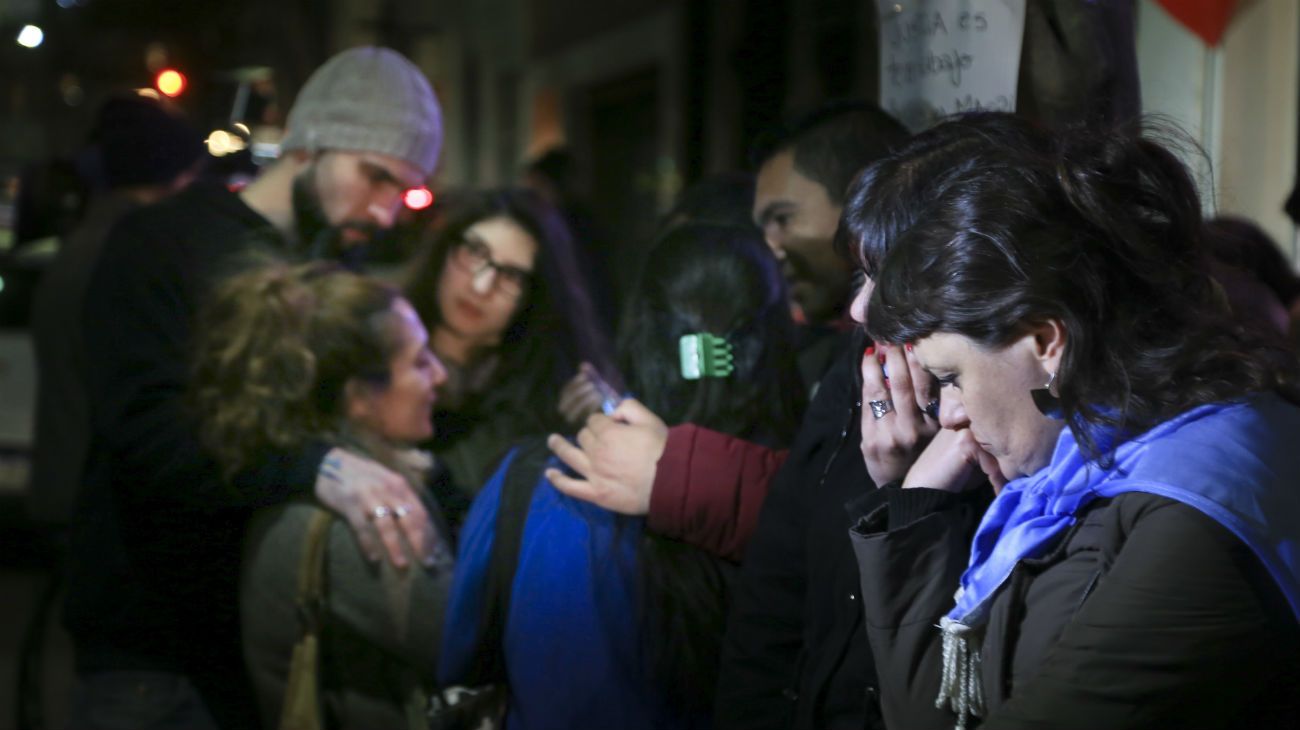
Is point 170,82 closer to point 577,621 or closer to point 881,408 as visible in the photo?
point 577,621

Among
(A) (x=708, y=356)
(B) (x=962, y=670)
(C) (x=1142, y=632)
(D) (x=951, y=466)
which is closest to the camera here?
(C) (x=1142, y=632)

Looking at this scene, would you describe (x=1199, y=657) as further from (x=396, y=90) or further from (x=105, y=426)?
(x=105, y=426)

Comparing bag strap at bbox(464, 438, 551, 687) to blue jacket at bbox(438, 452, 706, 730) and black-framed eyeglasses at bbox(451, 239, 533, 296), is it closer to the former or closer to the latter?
blue jacket at bbox(438, 452, 706, 730)

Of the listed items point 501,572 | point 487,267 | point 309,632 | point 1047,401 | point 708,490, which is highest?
point 487,267

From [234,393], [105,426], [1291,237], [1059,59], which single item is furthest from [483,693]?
[1291,237]

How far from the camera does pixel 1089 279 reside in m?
1.66

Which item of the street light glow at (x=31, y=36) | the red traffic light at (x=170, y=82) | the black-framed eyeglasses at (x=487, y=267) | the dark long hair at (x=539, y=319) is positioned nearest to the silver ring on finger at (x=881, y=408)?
the dark long hair at (x=539, y=319)

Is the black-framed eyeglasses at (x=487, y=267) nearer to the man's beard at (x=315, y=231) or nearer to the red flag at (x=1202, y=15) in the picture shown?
the man's beard at (x=315, y=231)

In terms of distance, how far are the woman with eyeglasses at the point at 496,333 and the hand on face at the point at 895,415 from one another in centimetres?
62

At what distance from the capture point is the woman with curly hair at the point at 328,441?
240cm

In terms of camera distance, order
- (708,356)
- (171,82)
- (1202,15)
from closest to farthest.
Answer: (708,356), (1202,15), (171,82)

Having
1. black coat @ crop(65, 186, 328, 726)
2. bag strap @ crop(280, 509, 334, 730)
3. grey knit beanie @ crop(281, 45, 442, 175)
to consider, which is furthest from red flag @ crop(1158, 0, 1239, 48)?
bag strap @ crop(280, 509, 334, 730)

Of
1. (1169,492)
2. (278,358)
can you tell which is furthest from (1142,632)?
(278,358)

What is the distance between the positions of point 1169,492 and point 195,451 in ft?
5.35
